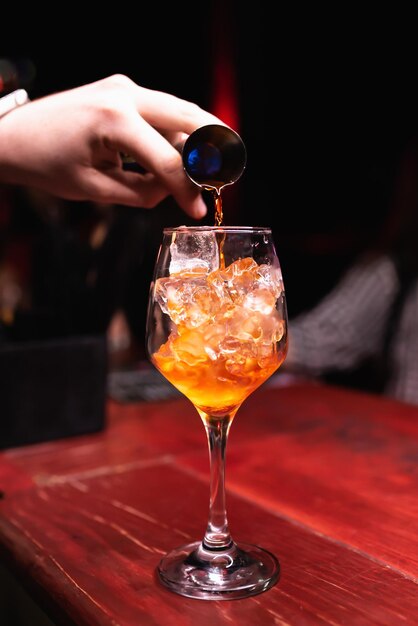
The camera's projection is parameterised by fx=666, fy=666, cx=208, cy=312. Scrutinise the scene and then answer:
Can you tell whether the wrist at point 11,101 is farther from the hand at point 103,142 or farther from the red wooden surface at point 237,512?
the red wooden surface at point 237,512

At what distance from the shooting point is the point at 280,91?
15.4 ft

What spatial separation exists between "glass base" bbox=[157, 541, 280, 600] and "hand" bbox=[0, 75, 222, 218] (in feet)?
1.62

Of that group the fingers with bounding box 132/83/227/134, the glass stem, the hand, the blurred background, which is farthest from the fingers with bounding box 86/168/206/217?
the blurred background

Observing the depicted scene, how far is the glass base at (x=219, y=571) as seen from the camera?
0.77 meters

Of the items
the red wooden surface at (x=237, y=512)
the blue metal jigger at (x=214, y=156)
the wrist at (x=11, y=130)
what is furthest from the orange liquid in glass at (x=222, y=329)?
the wrist at (x=11, y=130)

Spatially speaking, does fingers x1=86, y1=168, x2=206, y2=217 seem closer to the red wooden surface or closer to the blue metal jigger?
the blue metal jigger

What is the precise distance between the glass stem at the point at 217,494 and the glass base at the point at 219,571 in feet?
0.04

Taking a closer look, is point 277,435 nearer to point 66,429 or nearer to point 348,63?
point 66,429

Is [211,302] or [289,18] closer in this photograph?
[211,302]

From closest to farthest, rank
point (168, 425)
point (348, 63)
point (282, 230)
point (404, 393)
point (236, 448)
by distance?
1. point (236, 448)
2. point (168, 425)
3. point (404, 393)
4. point (348, 63)
5. point (282, 230)

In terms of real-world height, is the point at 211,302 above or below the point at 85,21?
below

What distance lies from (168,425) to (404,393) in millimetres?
1397

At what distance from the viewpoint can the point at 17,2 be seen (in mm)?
4996

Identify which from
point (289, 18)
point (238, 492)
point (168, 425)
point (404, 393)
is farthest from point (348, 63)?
point (238, 492)
